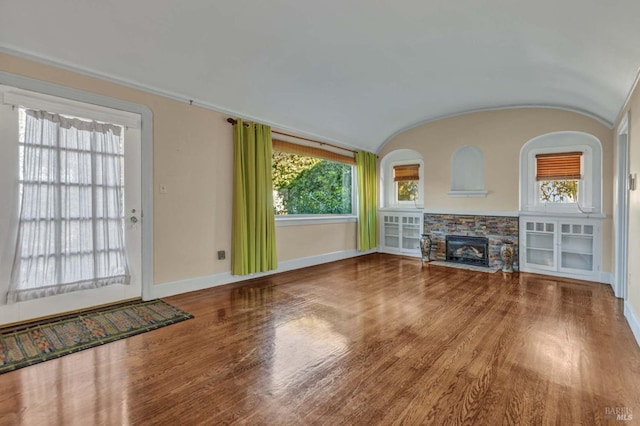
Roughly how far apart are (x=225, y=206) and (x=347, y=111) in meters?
2.43

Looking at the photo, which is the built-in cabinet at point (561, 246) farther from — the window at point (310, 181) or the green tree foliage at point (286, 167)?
the green tree foliage at point (286, 167)

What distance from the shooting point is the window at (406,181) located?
21.3 ft

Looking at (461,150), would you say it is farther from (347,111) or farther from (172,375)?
(172,375)

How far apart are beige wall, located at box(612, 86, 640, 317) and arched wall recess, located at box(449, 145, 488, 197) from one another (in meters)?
2.59

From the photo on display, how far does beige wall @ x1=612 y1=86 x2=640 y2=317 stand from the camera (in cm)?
266

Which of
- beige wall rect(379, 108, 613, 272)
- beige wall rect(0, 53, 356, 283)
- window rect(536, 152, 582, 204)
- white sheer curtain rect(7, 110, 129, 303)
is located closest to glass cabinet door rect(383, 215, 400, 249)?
beige wall rect(379, 108, 613, 272)

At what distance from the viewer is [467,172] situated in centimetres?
587

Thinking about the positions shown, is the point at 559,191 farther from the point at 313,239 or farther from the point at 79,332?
the point at 79,332

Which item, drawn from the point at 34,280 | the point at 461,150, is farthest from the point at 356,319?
the point at 461,150

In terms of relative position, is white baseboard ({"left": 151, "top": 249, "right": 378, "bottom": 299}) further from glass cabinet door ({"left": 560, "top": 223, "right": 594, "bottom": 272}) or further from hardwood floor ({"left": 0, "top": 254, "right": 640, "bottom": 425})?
glass cabinet door ({"left": 560, "top": 223, "right": 594, "bottom": 272})

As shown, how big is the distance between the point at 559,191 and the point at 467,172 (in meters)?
1.43

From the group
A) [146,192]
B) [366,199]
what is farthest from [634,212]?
[146,192]

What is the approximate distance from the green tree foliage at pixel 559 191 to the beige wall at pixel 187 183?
496 cm

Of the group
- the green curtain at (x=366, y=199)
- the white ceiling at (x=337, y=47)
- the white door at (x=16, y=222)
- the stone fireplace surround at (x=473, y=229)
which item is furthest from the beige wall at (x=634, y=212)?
the white door at (x=16, y=222)
